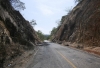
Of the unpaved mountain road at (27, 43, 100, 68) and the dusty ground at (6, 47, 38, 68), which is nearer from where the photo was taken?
the unpaved mountain road at (27, 43, 100, 68)

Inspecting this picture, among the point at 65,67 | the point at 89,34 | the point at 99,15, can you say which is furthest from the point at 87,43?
the point at 65,67

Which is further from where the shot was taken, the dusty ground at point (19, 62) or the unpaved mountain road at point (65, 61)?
the dusty ground at point (19, 62)

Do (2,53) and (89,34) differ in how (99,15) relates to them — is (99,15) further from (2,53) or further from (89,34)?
(2,53)

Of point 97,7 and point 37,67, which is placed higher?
point 97,7

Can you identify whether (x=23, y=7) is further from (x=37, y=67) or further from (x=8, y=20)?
(x=37, y=67)

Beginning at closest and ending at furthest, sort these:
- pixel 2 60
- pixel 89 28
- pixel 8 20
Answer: pixel 2 60
pixel 8 20
pixel 89 28

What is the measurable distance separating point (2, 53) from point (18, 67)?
194 centimetres

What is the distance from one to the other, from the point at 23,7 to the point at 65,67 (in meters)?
23.7

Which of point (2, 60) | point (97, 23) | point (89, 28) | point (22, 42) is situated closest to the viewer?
point (2, 60)

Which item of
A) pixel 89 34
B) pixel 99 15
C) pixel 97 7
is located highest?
pixel 97 7

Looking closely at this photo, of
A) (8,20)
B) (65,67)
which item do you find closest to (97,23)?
(8,20)

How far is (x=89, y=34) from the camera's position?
31.7m

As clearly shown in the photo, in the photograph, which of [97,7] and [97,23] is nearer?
[97,23]

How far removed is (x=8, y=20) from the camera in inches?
861
